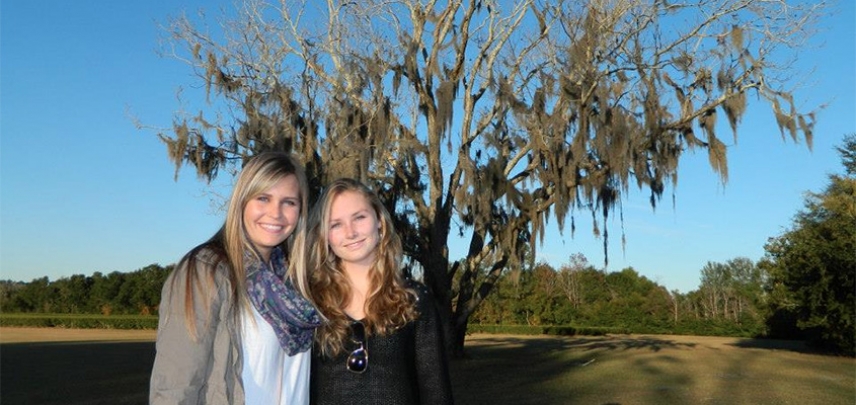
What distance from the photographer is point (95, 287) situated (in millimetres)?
58750

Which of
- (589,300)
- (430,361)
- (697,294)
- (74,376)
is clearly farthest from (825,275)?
(697,294)

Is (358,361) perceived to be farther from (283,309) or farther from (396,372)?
(283,309)

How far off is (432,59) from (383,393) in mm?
15444

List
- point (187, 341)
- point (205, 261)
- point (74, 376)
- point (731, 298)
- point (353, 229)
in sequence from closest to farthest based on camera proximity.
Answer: point (187, 341) < point (205, 261) < point (353, 229) < point (74, 376) < point (731, 298)

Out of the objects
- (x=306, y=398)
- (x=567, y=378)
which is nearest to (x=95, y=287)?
(x=567, y=378)

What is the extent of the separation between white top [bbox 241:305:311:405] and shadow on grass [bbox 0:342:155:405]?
1068 centimetres

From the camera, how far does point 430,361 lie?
93.4 inches

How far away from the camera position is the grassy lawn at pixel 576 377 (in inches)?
493

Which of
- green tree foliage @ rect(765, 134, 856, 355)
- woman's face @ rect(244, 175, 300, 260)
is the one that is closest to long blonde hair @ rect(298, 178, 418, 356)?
woman's face @ rect(244, 175, 300, 260)

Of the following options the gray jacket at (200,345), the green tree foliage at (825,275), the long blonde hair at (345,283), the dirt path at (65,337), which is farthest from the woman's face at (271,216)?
the dirt path at (65,337)

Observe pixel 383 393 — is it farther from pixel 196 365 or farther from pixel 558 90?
pixel 558 90

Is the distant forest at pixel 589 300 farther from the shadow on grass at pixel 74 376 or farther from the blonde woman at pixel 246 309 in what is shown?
the blonde woman at pixel 246 309

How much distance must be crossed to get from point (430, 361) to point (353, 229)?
1.50 feet

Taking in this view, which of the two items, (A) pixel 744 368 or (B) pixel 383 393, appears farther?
(A) pixel 744 368
